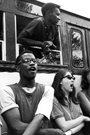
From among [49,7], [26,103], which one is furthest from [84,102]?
[49,7]

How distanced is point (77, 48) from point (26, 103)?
213cm

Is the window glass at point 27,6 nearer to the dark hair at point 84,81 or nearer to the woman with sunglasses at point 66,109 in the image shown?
the woman with sunglasses at point 66,109

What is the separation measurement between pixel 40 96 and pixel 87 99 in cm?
107

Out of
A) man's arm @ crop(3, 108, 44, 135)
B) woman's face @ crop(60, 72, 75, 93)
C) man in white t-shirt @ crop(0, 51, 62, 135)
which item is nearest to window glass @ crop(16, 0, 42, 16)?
man in white t-shirt @ crop(0, 51, 62, 135)

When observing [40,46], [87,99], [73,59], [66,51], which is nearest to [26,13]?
[40,46]

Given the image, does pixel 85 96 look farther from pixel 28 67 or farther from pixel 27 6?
pixel 27 6

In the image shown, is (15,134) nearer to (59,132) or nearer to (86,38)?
(59,132)

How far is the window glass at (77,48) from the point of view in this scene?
Answer: 13.6ft

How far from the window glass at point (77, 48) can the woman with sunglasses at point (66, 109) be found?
3.45 feet

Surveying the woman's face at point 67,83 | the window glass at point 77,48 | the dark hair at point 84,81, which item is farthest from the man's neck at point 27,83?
the window glass at point 77,48

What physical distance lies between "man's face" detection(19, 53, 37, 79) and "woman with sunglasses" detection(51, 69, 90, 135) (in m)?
0.51

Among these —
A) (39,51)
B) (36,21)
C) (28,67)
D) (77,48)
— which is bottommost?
(28,67)

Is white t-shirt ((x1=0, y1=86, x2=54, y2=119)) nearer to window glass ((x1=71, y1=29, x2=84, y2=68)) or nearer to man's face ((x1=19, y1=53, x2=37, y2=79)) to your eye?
man's face ((x1=19, y1=53, x2=37, y2=79))

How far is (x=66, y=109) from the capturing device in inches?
113
